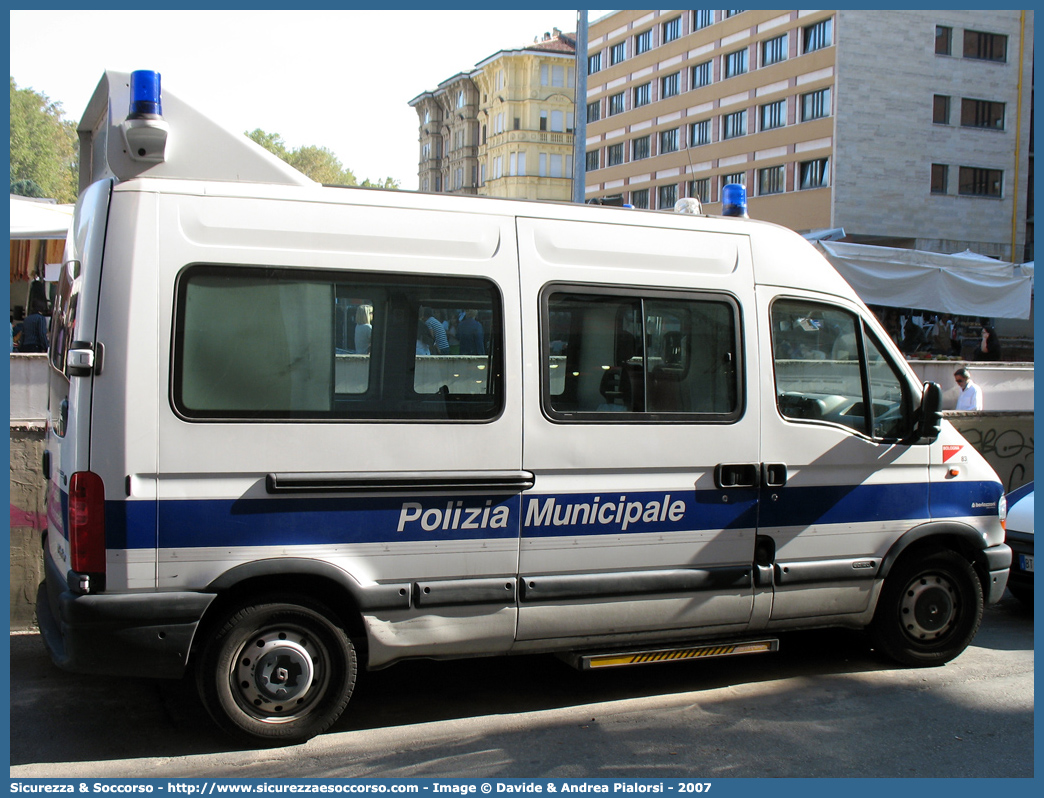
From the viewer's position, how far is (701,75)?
180 ft

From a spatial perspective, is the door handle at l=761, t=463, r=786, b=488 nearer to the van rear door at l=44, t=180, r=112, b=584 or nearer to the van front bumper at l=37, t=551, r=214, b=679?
the van front bumper at l=37, t=551, r=214, b=679

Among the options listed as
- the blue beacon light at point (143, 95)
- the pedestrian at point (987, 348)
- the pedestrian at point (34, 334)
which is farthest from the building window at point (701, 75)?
the blue beacon light at point (143, 95)

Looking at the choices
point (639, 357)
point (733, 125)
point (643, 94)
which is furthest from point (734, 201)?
point (643, 94)

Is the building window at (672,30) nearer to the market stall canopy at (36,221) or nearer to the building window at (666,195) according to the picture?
the building window at (666,195)

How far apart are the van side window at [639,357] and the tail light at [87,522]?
2.07m

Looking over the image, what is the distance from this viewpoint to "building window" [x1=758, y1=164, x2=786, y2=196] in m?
48.5

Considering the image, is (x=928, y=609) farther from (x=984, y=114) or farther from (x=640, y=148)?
(x=640, y=148)

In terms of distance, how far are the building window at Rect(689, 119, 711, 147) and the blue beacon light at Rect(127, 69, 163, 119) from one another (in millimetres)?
52913

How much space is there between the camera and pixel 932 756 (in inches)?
175

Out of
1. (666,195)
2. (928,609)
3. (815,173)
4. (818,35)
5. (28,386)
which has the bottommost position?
(928,609)

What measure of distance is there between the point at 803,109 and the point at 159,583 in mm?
48200

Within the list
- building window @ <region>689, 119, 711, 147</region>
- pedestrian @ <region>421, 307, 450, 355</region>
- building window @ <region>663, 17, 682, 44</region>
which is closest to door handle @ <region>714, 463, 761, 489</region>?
pedestrian @ <region>421, 307, 450, 355</region>

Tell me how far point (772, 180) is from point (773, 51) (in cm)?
676

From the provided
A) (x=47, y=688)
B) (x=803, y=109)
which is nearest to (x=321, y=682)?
(x=47, y=688)
